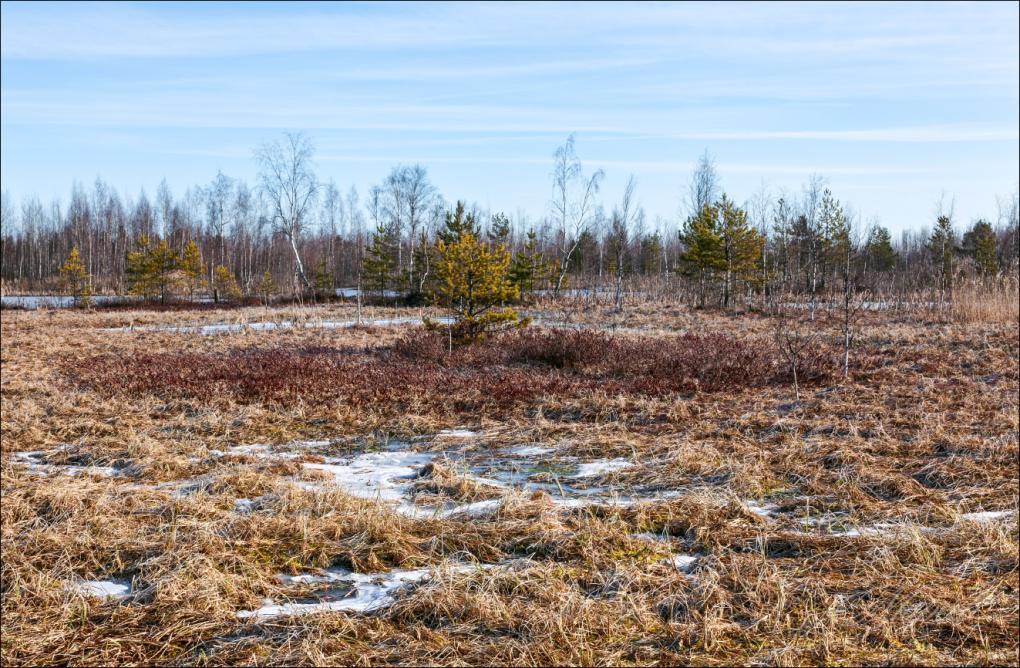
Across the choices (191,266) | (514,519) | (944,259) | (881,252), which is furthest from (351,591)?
(881,252)

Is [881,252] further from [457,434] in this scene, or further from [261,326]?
[457,434]

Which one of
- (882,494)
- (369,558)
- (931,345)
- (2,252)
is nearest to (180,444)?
(369,558)

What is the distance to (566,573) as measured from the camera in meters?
4.02

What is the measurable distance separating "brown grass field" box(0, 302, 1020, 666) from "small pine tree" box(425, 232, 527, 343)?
339cm

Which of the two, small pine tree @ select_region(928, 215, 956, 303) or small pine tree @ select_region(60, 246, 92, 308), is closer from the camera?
small pine tree @ select_region(928, 215, 956, 303)

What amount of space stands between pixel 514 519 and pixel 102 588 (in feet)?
8.30

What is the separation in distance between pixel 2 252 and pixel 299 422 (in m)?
66.8

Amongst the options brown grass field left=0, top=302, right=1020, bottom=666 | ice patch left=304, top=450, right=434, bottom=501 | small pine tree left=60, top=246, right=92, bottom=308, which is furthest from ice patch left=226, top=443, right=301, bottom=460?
small pine tree left=60, top=246, right=92, bottom=308

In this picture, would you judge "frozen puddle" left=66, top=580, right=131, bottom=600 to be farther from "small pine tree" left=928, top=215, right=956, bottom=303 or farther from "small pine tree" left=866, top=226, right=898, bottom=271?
"small pine tree" left=866, top=226, right=898, bottom=271

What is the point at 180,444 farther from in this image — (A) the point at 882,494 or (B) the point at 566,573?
(A) the point at 882,494

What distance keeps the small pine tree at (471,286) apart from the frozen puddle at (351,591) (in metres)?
10.2

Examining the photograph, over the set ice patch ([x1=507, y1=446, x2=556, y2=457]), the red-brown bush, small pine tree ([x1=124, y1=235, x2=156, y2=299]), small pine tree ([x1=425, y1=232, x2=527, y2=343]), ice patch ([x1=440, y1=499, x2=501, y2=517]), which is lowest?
ice patch ([x1=507, y1=446, x2=556, y2=457])

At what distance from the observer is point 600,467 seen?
6.59m

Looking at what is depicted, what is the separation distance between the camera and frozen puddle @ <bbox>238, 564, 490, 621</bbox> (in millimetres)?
3653
